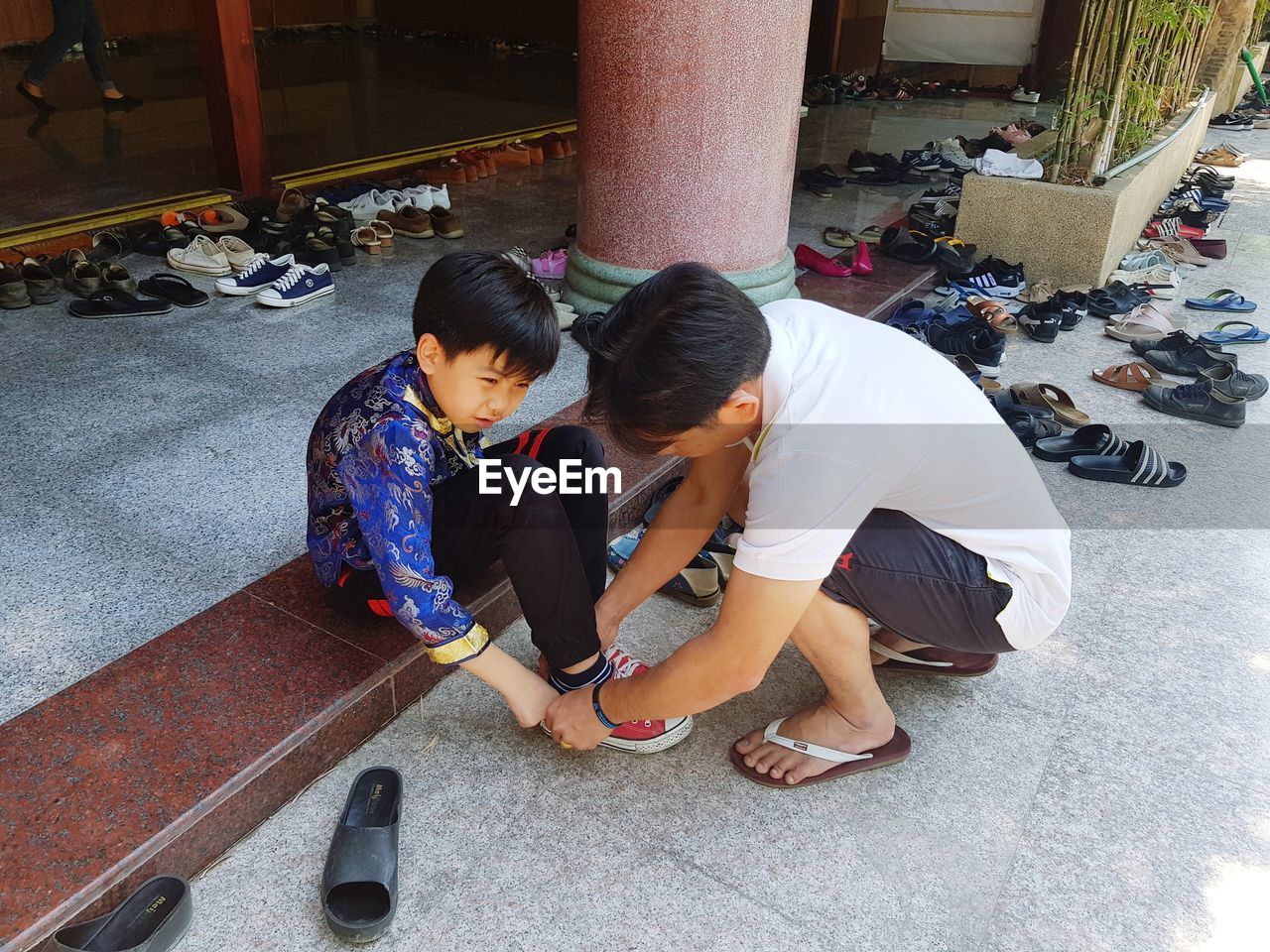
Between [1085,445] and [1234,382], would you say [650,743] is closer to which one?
[1085,445]

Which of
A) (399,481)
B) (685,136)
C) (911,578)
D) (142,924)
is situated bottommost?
(142,924)

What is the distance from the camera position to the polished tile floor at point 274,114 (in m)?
5.70

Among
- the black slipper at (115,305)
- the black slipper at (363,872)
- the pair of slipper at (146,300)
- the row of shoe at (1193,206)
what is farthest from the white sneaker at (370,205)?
the row of shoe at (1193,206)

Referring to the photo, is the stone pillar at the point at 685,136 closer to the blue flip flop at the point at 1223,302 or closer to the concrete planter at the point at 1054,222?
the concrete planter at the point at 1054,222

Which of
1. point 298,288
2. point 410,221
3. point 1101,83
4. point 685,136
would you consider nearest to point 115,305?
point 298,288

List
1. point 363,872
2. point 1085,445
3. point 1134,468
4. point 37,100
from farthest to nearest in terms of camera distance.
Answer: point 37,100, point 1085,445, point 1134,468, point 363,872

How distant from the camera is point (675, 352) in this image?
144 cm

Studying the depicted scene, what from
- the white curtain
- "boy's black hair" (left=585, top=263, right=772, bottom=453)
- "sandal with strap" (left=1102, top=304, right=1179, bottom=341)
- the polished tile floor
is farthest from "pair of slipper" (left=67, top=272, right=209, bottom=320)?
the white curtain

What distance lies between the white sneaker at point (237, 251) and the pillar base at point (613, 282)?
4.85 feet

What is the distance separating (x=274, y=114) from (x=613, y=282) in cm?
567

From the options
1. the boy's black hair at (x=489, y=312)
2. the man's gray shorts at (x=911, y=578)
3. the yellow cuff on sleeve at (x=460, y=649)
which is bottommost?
the yellow cuff on sleeve at (x=460, y=649)

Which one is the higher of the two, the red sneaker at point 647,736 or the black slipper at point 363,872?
the black slipper at point 363,872

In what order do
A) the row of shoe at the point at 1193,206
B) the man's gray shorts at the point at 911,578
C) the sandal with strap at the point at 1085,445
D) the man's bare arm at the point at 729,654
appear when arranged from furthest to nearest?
1. the row of shoe at the point at 1193,206
2. the sandal with strap at the point at 1085,445
3. the man's gray shorts at the point at 911,578
4. the man's bare arm at the point at 729,654

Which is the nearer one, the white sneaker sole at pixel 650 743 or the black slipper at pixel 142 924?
the black slipper at pixel 142 924
